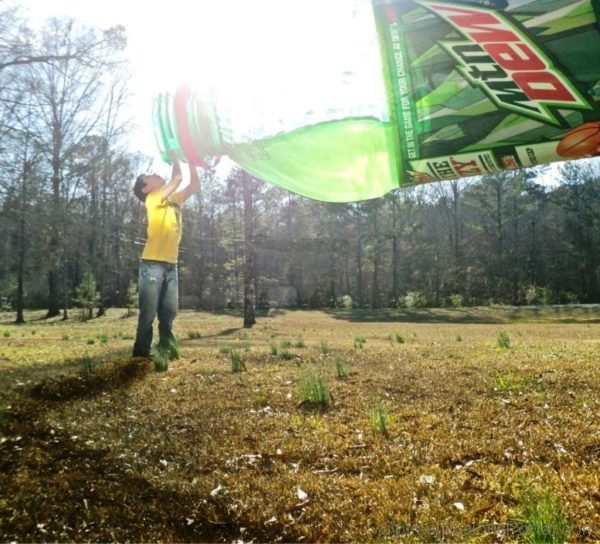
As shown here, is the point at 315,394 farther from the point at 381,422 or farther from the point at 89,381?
the point at 89,381

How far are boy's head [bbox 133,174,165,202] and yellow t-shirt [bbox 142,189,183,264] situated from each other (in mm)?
49

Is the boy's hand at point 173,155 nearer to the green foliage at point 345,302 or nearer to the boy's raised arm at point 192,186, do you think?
the boy's raised arm at point 192,186

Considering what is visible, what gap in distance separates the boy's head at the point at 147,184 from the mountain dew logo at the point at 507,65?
3143 mm

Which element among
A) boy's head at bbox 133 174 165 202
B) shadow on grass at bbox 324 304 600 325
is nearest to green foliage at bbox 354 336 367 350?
boy's head at bbox 133 174 165 202

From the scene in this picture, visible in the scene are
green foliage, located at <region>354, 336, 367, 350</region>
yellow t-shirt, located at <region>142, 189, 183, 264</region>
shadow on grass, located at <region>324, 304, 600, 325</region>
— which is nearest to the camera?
yellow t-shirt, located at <region>142, 189, 183, 264</region>

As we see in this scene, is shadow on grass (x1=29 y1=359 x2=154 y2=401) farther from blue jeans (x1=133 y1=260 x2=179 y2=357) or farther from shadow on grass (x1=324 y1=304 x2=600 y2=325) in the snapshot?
shadow on grass (x1=324 y1=304 x2=600 y2=325)

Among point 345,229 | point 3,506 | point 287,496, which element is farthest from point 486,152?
point 345,229

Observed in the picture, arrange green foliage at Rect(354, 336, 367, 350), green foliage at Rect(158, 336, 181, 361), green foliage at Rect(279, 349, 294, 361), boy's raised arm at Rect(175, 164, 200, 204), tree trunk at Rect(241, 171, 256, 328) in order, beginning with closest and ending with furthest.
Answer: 1. boy's raised arm at Rect(175, 164, 200, 204)
2. green foliage at Rect(158, 336, 181, 361)
3. green foliage at Rect(279, 349, 294, 361)
4. green foliage at Rect(354, 336, 367, 350)
5. tree trunk at Rect(241, 171, 256, 328)

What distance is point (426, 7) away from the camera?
146 cm

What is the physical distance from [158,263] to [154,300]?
33 centimetres

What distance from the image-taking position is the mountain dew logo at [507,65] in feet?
4.43

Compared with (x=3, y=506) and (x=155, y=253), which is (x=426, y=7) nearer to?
(x=3, y=506)

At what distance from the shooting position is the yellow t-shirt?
4125 mm

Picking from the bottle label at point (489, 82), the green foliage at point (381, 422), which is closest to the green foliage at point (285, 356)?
the green foliage at point (381, 422)
